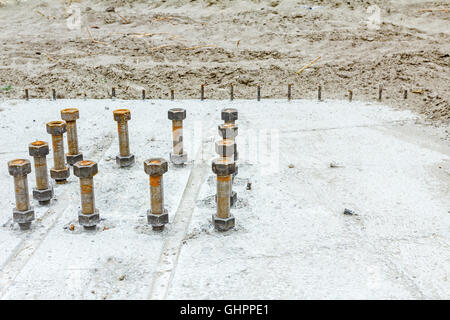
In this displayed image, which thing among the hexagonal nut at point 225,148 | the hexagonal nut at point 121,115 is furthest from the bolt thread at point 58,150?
the hexagonal nut at point 225,148

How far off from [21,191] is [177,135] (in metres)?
2.08

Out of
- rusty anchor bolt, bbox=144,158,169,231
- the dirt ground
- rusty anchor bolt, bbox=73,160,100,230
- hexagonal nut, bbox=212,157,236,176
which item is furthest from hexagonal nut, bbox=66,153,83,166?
the dirt ground

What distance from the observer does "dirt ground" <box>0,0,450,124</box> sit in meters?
10.2

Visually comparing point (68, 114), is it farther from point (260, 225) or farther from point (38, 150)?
point (260, 225)

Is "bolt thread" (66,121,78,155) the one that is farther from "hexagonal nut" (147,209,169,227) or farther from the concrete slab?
"hexagonal nut" (147,209,169,227)

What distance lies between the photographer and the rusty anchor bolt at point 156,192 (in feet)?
14.1

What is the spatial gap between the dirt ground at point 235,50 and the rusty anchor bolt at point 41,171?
4.94 meters

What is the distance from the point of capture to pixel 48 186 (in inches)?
200

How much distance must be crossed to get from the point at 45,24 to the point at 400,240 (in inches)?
635

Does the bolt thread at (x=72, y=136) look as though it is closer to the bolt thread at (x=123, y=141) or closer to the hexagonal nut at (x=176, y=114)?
the bolt thread at (x=123, y=141)

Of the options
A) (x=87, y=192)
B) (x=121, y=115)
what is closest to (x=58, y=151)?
(x=121, y=115)

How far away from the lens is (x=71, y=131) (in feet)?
19.5

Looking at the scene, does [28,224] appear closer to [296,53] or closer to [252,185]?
[252,185]
